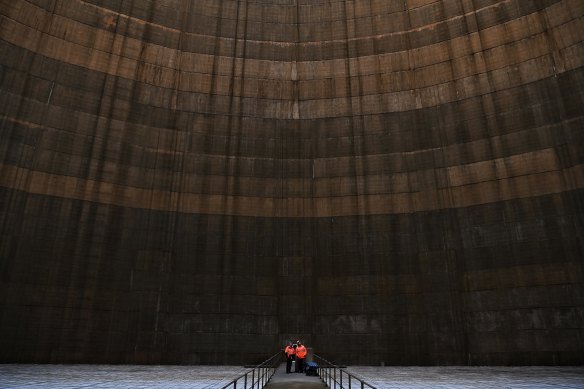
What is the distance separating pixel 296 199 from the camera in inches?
908

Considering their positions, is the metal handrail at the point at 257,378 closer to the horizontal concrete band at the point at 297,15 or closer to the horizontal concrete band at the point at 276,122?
the horizontal concrete band at the point at 276,122

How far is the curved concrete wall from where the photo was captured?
1952 cm

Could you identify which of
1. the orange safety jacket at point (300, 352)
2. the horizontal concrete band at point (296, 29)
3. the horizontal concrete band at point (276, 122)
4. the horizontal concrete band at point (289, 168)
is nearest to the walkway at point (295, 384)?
the orange safety jacket at point (300, 352)

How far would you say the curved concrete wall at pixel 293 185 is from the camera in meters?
19.5

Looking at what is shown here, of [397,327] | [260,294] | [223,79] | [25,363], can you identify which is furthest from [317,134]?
[25,363]

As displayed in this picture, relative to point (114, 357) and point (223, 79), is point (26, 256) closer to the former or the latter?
point (114, 357)

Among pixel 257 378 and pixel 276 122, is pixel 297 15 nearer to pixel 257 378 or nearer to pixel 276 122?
pixel 276 122

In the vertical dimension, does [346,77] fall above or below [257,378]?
above

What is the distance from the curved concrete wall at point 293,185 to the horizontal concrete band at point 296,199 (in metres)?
0.09

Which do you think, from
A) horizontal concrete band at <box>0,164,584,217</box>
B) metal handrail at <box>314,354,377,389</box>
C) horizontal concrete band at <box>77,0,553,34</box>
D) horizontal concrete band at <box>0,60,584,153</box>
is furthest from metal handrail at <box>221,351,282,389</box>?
horizontal concrete band at <box>77,0,553,34</box>

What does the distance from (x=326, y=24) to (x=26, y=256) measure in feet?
63.1

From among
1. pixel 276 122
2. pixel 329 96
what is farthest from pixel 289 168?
pixel 329 96

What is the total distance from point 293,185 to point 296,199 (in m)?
0.78

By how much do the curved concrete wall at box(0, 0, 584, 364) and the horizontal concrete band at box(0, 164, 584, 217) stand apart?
0.09 metres
